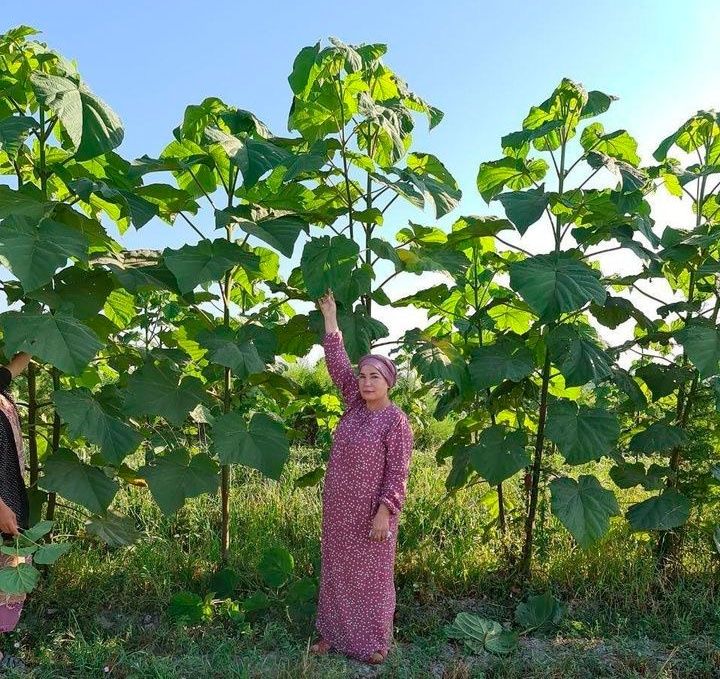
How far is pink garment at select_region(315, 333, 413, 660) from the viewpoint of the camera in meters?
2.84

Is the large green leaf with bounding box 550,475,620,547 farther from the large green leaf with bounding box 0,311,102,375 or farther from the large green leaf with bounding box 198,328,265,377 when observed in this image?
the large green leaf with bounding box 0,311,102,375

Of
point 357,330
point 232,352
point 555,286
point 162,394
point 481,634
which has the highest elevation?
point 555,286

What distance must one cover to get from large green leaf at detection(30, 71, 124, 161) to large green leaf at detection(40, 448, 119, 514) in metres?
1.02

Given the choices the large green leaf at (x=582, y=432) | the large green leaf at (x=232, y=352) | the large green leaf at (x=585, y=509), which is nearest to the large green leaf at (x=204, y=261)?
the large green leaf at (x=232, y=352)

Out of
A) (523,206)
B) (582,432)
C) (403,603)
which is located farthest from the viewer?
(403,603)

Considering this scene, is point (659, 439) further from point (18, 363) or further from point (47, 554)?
point (18, 363)

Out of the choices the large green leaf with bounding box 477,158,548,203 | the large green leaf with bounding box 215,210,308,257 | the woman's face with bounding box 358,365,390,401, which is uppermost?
the large green leaf with bounding box 477,158,548,203

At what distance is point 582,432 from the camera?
3.04 m

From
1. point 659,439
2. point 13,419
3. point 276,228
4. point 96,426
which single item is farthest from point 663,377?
point 13,419

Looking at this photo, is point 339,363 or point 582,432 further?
point 582,432

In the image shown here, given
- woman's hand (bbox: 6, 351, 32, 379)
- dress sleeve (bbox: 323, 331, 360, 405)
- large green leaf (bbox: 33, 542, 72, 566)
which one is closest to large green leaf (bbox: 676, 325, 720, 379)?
dress sleeve (bbox: 323, 331, 360, 405)

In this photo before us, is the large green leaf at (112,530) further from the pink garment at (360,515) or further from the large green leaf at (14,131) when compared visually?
the large green leaf at (14,131)

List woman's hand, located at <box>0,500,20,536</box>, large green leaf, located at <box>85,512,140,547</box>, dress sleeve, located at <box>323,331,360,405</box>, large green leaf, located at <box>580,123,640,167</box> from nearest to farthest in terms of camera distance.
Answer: woman's hand, located at <box>0,500,20,536</box>, dress sleeve, located at <box>323,331,360,405</box>, large green leaf, located at <box>85,512,140,547</box>, large green leaf, located at <box>580,123,640,167</box>

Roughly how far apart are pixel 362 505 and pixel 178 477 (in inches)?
24.8
